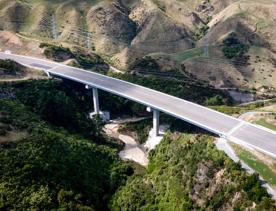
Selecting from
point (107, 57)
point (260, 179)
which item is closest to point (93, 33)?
point (107, 57)

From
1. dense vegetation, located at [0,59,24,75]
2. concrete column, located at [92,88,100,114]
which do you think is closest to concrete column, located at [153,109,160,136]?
concrete column, located at [92,88,100,114]

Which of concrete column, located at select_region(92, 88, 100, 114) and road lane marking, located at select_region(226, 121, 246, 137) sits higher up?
road lane marking, located at select_region(226, 121, 246, 137)

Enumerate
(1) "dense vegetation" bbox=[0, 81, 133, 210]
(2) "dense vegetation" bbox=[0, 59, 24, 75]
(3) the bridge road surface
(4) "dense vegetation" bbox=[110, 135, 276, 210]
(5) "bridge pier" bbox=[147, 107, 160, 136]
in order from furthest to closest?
(2) "dense vegetation" bbox=[0, 59, 24, 75] < (5) "bridge pier" bbox=[147, 107, 160, 136] < (3) the bridge road surface < (1) "dense vegetation" bbox=[0, 81, 133, 210] < (4) "dense vegetation" bbox=[110, 135, 276, 210]

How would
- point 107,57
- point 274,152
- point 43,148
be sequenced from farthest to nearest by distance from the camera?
point 107,57, point 43,148, point 274,152

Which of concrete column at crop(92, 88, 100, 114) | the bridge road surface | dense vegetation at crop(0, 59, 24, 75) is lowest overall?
concrete column at crop(92, 88, 100, 114)

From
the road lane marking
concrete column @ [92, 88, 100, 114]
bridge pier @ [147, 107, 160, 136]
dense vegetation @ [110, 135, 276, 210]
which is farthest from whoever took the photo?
concrete column @ [92, 88, 100, 114]

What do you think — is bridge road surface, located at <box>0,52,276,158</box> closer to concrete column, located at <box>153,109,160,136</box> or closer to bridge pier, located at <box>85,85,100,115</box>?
bridge pier, located at <box>85,85,100,115</box>

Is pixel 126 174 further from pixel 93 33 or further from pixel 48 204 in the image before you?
pixel 93 33
